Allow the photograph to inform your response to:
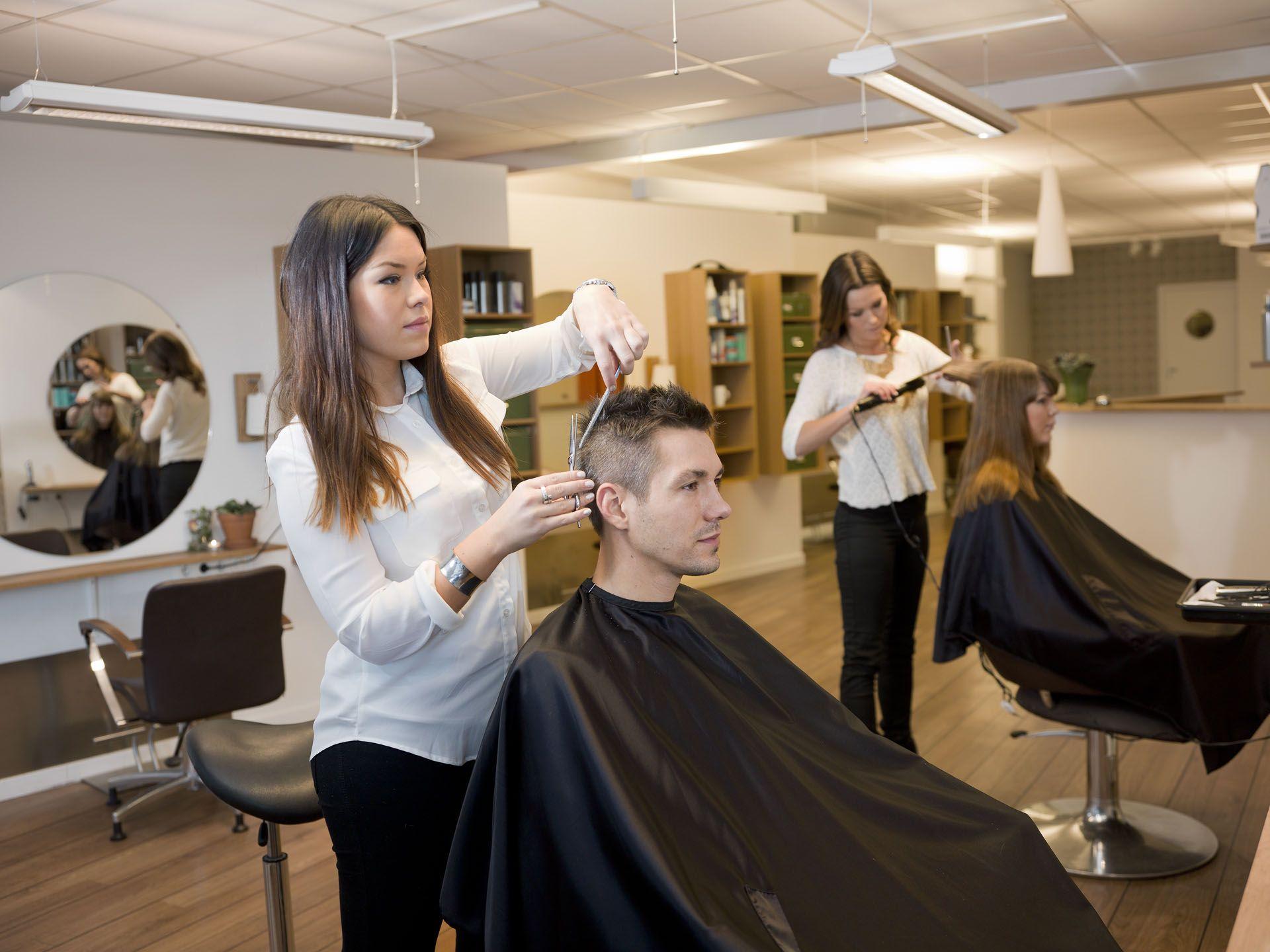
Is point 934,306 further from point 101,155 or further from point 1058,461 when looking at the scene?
point 101,155

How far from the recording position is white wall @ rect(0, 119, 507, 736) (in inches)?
150

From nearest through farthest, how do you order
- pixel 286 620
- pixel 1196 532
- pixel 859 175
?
1. pixel 286 620
2. pixel 1196 532
3. pixel 859 175

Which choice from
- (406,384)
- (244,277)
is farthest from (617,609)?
(244,277)

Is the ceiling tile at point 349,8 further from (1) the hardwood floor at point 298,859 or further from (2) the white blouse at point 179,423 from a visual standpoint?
(1) the hardwood floor at point 298,859

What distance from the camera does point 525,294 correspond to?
5.02m

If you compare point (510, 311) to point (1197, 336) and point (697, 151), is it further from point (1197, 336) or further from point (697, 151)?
point (1197, 336)

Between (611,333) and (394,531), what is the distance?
0.39 m

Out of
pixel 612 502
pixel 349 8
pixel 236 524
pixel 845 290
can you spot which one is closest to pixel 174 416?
pixel 236 524

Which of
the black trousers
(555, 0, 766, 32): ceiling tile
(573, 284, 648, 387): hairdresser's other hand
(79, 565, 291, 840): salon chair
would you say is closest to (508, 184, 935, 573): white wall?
the black trousers

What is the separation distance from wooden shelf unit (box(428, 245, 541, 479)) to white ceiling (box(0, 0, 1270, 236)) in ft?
2.00

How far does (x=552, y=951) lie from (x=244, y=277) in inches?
137

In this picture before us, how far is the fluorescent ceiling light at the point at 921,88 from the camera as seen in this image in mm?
2980

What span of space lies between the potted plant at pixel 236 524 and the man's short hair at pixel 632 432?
110 inches

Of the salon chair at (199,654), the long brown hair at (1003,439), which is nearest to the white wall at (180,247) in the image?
the salon chair at (199,654)
